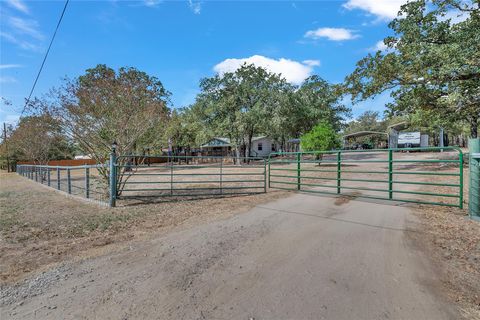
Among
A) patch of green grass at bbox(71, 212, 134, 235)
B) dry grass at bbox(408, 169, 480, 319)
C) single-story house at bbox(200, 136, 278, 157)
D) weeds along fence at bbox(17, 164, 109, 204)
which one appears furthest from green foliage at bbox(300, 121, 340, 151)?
single-story house at bbox(200, 136, 278, 157)

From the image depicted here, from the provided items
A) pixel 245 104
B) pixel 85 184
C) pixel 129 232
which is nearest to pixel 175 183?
pixel 85 184

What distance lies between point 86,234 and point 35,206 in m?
3.93

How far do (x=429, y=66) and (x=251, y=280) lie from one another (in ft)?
35.8

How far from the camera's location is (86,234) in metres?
4.53

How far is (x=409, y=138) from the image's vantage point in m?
32.6

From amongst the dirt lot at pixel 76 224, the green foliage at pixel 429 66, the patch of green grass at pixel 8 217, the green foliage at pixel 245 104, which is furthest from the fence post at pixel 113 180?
the green foliage at pixel 245 104

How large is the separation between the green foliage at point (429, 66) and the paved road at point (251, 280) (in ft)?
25.1

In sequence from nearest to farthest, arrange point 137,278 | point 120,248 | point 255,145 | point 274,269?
point 137,278 < point 274,269 < point 120,248 < point 255,145

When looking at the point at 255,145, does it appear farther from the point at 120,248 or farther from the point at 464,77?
the point at 120,248

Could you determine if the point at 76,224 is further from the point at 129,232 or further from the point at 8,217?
the point at 8,217

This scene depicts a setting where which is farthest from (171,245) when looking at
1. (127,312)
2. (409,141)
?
(409,141)

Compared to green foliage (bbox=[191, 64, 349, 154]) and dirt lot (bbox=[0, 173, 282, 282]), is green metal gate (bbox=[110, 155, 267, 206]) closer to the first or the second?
dirt lot (bbox=[0, 173, 282, 282])

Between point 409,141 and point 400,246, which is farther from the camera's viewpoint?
point 409,141

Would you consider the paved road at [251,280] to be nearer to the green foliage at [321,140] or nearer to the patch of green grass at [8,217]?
the patch of green grass at [8,217]
